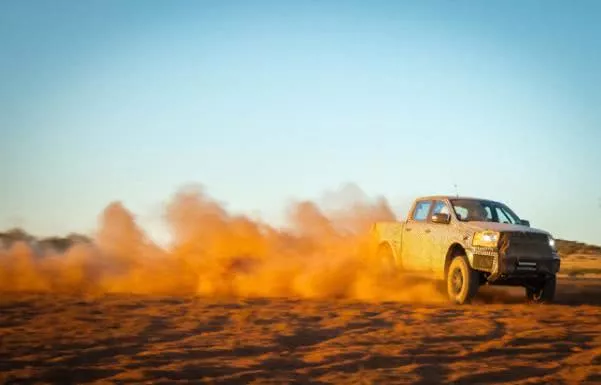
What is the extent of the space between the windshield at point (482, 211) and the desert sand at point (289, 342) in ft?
6.60

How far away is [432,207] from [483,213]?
1079 millimetres

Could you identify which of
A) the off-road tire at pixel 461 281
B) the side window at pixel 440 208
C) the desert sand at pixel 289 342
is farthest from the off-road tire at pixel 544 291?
the side window at pixel 440 208

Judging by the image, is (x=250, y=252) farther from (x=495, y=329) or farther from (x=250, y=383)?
(x=250, y=383)

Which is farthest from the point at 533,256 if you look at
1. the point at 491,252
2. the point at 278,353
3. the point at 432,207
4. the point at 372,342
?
the point at 278,353

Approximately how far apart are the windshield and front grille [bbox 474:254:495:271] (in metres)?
1.18

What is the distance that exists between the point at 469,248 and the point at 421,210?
6.90 feet

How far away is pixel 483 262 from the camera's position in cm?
1107

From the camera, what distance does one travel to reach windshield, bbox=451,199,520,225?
40.2ft

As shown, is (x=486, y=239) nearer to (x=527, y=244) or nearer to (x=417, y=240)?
(x=527, y=244)

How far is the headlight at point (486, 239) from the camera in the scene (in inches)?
433

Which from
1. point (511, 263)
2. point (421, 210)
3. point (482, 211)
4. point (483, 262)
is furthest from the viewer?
point (421, 210)

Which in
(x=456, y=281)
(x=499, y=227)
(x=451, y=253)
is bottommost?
(x=456, y=281)

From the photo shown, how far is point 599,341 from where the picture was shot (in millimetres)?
7848

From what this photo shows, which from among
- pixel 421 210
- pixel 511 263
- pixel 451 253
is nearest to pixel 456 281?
pixel 451 253
